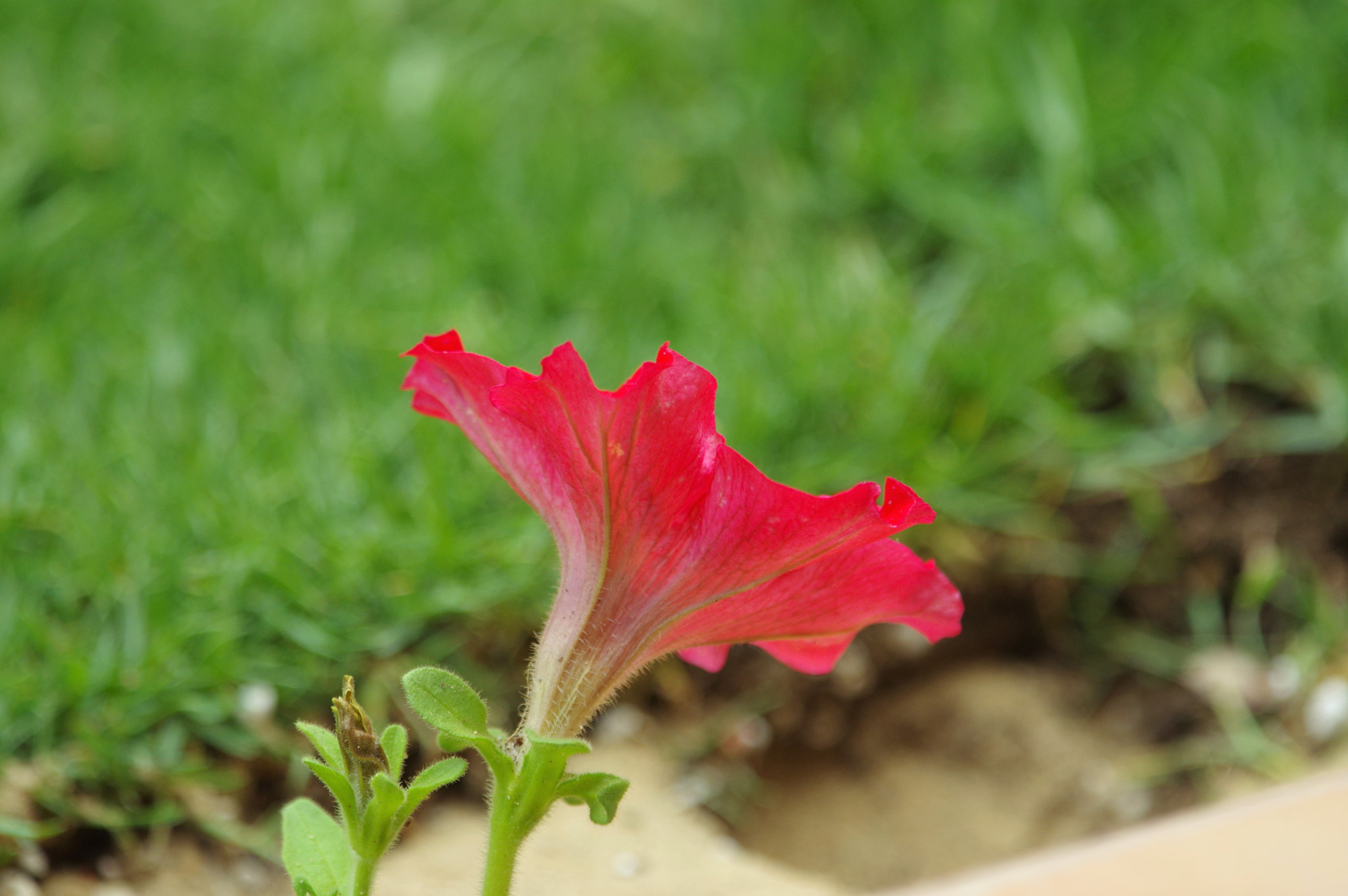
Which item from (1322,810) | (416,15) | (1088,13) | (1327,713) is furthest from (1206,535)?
(416,15)

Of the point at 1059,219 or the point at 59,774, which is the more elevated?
the point at 1059,219

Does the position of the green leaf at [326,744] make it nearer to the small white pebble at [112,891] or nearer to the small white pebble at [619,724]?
the small white pebble at [112,891]

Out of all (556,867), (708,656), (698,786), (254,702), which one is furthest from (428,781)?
(698,786)

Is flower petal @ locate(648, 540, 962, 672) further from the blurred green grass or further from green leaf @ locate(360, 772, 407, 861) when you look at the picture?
the blurred green grass

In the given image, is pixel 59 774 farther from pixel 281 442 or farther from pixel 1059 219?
pixel 1059 219

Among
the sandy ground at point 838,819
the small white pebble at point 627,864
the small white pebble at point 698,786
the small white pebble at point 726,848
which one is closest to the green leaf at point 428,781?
the sandy ground at point 838,819

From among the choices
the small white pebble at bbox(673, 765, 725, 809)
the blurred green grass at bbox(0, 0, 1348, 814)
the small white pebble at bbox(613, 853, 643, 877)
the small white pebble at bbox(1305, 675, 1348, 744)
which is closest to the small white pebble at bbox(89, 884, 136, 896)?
the blurred green grass at bbox(0, 0, 1348, 814)
